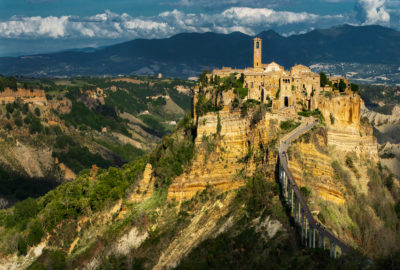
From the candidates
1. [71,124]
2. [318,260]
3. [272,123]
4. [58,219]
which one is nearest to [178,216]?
[272,123]

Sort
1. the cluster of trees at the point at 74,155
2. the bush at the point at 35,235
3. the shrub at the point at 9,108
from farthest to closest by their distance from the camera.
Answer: the shrub at the point at 9,108
the cluster of trees at the point at 74,155
the bush at the point at 35,235

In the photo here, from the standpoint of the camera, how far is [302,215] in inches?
1795

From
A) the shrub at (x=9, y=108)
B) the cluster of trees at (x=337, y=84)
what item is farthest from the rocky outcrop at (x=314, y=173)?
the shrub at (x=9, y=108)

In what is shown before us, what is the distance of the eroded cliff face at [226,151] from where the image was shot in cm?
6247

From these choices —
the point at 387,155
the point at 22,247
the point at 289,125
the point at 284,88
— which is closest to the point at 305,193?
the point at 289,125

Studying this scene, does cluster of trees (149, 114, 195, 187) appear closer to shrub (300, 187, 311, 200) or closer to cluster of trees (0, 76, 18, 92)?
shrub (300, 187, 311, 200)

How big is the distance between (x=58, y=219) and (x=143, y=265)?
2289cm

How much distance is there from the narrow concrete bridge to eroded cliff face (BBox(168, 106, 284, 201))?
11.7ft

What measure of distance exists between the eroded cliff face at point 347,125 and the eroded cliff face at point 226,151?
9.85 metres

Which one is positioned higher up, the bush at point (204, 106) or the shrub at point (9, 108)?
the bush at point (204, 106)

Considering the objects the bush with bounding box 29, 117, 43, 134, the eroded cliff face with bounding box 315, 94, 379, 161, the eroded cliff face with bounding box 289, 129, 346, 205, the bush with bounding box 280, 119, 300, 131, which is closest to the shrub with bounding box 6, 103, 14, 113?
the bush with bounding box 29, 117, 43, 134

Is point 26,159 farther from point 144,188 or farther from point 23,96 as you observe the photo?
point 144,188

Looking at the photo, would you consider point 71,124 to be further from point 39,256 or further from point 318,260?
point 318,260

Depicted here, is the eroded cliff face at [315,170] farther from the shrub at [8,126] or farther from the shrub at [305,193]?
the shrub at [8,126]
